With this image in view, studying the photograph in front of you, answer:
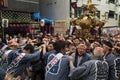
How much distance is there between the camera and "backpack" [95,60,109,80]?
6.38 meters

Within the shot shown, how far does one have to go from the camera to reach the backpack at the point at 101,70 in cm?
638

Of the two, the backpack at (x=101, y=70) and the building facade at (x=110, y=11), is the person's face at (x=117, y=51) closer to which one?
the backpack at (x=101, y=70)

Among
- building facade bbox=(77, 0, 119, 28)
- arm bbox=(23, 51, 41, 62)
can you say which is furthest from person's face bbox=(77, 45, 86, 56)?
building facade bbox=(77, 0, 119, 28)

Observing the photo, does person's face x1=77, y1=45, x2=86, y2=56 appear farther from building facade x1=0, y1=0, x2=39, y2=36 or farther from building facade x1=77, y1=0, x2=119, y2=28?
building facade x1=77, y1=0, x2=119, y2=28

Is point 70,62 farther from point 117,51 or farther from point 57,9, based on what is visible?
point 57,9

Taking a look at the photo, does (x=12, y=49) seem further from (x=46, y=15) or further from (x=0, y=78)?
(x=46, y=15)

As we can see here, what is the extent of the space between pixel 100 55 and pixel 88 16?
10166 mm

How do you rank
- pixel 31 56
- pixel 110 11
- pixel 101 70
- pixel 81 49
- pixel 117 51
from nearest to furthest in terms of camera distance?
1. pixel 101 70
2. pixel 81 49
3. pixel 117 51
4. pixel 31 56
5. pixel 110 11

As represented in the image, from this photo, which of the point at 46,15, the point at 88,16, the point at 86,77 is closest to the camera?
the point at 86,77

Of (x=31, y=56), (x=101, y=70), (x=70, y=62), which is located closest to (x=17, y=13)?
(x=31, y=56)

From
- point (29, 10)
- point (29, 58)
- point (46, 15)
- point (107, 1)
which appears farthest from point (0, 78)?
point (107, 1)

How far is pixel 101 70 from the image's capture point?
21.3ft

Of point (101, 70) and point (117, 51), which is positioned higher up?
point (117, 51)

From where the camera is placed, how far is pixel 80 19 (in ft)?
54.1
